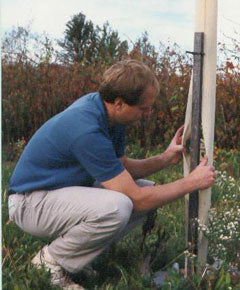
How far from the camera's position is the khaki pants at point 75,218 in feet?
10.6

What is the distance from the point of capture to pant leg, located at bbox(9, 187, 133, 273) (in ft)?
10.6

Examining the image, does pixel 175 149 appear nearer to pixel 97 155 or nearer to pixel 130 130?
pixel 97 155

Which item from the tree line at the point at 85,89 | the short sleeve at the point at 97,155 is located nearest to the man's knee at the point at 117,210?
the short sleeve at the point at 97,155

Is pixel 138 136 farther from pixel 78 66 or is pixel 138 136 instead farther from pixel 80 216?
pixel 80 216

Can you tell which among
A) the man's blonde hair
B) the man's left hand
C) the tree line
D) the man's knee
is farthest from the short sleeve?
the tree line

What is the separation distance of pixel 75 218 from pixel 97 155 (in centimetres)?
42

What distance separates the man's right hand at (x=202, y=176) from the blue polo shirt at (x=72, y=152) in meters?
0.39

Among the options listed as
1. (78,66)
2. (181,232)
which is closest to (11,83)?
(78,66)

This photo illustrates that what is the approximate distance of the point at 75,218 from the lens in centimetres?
333

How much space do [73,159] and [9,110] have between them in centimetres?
484

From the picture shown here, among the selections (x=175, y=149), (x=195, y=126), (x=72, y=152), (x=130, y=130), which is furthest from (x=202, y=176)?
(x=130, y=130)

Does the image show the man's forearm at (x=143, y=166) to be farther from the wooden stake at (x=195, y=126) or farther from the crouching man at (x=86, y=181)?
the wooden stake at (x=195, y=126)

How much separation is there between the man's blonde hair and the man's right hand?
0.49 meters

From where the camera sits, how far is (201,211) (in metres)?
3.38
